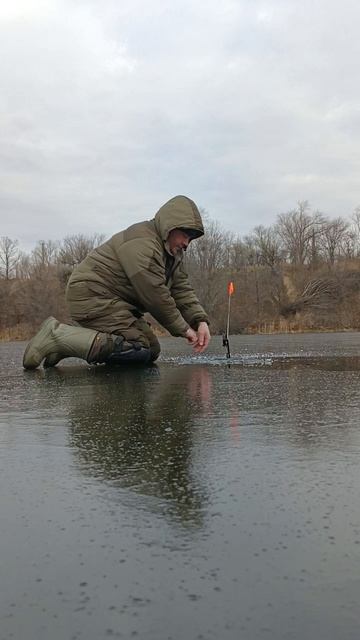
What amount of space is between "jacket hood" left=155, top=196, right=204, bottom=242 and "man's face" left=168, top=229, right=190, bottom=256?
0.09m

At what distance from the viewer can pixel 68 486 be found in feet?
5.02

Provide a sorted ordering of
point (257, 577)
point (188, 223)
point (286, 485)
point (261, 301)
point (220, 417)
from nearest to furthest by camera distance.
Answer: point (257, 577)
point (286, 485)
point (220, 417)
point (188, 223)
point (261, 301)

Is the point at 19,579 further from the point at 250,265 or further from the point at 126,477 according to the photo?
the point at 250,265

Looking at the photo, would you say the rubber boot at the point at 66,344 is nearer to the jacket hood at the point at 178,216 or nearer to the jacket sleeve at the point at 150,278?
the jacket sleeve at the point at 150,278

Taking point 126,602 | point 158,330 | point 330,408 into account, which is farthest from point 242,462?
point 158,330

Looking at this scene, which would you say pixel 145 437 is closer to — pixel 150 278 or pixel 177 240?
pixel 150 278

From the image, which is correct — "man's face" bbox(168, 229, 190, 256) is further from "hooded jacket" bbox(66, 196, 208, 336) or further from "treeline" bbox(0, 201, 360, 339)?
"treeline" bbox(0, 201, 360, 339)

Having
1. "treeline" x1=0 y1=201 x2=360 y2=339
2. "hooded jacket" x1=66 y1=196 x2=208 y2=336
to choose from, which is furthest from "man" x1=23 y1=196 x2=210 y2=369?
"treeline" x1=0 y1=201 x2=360 y2=339

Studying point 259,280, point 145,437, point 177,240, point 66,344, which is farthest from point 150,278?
point 259,280

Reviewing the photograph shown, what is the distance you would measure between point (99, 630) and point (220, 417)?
66.4 inches

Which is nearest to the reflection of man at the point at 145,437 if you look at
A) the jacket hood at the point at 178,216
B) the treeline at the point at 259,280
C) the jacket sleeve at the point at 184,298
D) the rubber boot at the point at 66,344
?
the rubber boot at the point at 66,344

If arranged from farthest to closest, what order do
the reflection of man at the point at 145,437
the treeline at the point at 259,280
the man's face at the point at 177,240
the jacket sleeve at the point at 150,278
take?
1. the treeline at the point at 259,280
2. the man's face at the point at 177,240
3. the jacket sleeve at the point at 150,278
4. the reflection of man at the point at 145,437

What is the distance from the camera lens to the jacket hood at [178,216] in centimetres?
455

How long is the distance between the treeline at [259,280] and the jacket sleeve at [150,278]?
20350 mm
